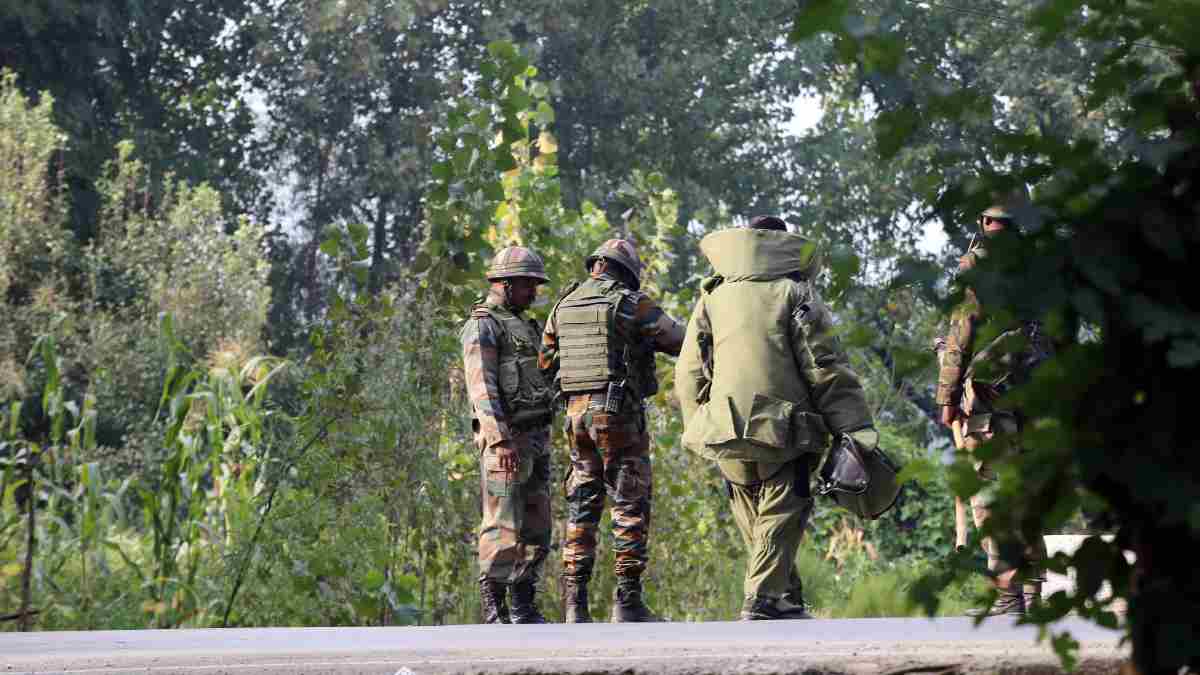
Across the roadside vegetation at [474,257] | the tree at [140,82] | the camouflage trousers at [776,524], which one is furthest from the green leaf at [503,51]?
the tree at [140,82]

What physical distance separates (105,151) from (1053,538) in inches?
894

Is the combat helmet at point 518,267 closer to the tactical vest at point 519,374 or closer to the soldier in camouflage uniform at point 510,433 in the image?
the soldier in camouflage uniform at point 510,433

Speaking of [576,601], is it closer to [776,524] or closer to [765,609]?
[765,609]

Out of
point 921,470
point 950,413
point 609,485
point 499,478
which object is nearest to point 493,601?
point 499,478

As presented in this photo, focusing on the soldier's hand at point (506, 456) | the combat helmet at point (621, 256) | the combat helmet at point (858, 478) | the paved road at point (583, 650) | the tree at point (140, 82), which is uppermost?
the tree at point (140, 82)

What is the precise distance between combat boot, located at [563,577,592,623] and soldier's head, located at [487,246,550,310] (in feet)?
4.94

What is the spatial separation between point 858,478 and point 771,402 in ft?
1.69

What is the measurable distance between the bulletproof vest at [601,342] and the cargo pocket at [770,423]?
976 mm

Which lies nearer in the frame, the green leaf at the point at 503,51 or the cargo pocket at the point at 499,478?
the cargo pocket at the point at 499,478

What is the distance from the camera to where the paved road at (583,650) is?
5.16m

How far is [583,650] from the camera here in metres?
5.73

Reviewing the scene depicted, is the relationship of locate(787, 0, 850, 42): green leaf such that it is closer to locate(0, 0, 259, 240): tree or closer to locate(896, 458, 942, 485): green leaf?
locate(896, 458, 942, 485): green leaf

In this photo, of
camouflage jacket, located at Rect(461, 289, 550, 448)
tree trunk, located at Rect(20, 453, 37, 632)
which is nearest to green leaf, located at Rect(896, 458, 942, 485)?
tree trunk, located at Rect(20, 453, 37, 632)

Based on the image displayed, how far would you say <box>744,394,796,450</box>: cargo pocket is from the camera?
7.69m
